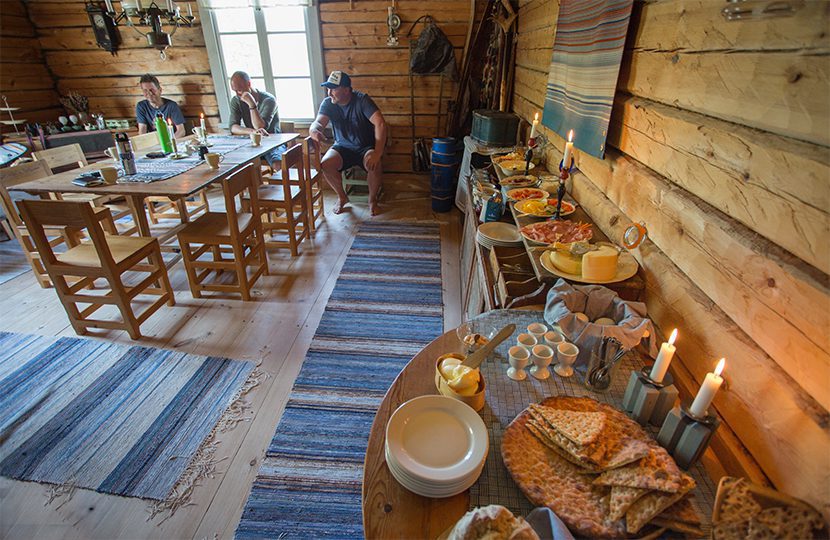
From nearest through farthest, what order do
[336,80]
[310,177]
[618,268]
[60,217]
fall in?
[618,268] → [60,217] → [310,177] → [336,80]

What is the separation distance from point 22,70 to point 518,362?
6.55 m

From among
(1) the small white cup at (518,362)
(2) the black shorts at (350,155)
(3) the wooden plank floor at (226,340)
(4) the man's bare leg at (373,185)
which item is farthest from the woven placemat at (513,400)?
(2) the black shorts at (350,155)

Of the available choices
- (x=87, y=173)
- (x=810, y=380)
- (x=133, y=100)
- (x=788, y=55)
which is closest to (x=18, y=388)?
(x=87, y=173)

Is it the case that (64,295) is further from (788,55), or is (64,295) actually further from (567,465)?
(788,55)

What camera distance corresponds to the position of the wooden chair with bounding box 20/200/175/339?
199 cm

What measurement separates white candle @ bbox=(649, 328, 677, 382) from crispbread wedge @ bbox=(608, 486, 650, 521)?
0.93 ft

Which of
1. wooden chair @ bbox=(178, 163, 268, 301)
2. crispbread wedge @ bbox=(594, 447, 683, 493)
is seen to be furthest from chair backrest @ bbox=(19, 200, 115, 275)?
crispbread wedge @ bbox=(594, 447, 683, 493)

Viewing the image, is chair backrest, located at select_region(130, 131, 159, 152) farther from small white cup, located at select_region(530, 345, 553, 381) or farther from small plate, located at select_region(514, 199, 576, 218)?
small white cup, located at select_region(530, 345, 553, 381)

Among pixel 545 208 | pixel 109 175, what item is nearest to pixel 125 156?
pixel 109 175

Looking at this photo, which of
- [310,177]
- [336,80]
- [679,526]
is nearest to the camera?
[679,526]

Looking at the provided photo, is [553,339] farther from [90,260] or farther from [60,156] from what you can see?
[60,156]

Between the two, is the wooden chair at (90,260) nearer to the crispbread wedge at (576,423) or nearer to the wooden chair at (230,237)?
the wooden chair at (230,237)

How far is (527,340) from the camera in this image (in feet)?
3.71

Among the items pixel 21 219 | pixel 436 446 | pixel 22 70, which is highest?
pixel 22 70
